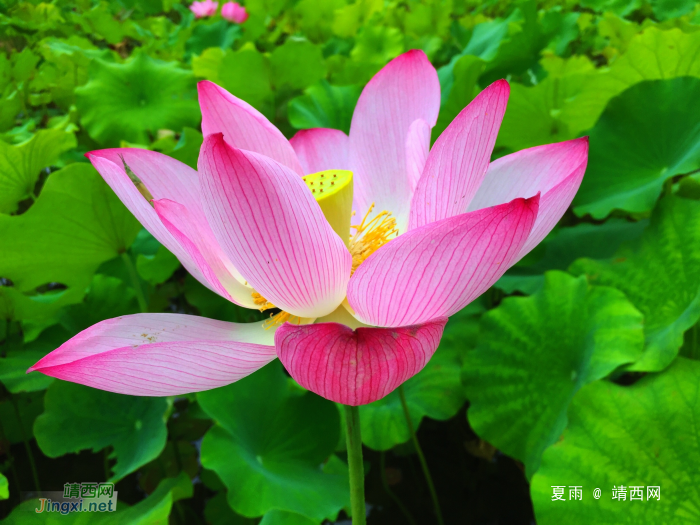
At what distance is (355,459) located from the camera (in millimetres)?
437

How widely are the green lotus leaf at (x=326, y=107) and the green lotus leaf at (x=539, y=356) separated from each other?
0.48 meters

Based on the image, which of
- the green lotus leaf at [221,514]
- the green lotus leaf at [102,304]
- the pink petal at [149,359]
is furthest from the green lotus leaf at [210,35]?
the pink petal at [149,359]

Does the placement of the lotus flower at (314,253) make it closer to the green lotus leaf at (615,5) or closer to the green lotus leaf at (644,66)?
the green lotus leaf at (644,66)

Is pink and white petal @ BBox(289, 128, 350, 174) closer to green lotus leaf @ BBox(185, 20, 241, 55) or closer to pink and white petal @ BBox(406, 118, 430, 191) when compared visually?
pink and white petal @ BBox(406, 118, 430, 191)

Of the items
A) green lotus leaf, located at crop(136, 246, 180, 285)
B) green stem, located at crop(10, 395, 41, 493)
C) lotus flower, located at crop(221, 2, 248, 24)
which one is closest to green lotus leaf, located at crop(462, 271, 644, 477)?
green lotus leaf, located at crop(136, 246, 180, 285)

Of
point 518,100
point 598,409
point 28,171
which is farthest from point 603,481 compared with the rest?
point 28,171

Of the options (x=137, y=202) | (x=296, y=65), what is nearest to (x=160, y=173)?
(x=137, y=202)

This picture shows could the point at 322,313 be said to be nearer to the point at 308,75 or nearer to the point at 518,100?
the point at 518,100

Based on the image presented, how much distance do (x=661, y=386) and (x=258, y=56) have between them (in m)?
0.95

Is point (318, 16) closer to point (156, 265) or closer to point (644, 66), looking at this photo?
point (644, 66)

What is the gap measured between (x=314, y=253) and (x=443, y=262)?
0.10 m

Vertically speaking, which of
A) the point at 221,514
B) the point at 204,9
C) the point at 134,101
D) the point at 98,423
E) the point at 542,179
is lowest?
the point at 221,514

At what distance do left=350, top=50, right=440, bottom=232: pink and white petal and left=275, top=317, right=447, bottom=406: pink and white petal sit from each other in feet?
0.82

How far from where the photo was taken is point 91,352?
0.40 m
